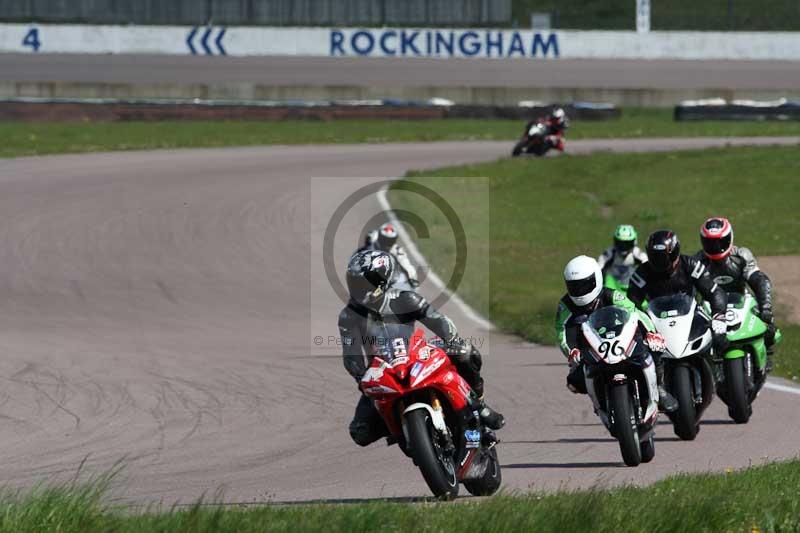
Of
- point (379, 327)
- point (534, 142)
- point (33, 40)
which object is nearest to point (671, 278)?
point (379, 327)

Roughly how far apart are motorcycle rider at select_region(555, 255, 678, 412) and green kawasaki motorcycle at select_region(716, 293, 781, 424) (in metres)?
1.42

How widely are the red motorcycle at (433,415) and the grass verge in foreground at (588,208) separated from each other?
890 cm

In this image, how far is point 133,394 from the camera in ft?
41.9

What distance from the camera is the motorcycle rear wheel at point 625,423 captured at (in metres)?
9.47

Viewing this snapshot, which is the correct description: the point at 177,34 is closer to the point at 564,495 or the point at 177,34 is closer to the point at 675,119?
the point at 675,119

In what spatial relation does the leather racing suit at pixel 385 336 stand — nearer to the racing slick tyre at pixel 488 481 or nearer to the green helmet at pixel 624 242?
the racing slick tyre at pixel 488 481

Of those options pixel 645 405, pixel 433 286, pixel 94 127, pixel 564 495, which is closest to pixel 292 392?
pixel 645 405

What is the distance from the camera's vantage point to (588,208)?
2836 centimetres

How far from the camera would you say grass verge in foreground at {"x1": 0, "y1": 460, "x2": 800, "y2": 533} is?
680 centimetres

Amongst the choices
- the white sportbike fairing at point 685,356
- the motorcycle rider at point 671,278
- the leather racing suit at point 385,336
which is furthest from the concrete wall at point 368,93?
the leather racing suit at point 385,336

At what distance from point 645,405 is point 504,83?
112 feet

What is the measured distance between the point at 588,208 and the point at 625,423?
19.2 m

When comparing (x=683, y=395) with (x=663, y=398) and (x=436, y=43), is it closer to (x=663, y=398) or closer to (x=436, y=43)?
(x=663, y=398)

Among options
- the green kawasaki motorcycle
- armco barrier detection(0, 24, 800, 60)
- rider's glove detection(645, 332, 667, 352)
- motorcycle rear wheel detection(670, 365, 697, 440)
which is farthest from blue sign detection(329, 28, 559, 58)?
rider's glove detection(645, 332, 667, 352)
